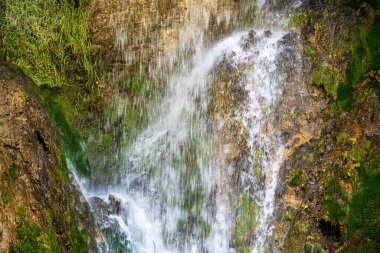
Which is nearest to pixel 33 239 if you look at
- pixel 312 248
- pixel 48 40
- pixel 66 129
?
pixel 66 129

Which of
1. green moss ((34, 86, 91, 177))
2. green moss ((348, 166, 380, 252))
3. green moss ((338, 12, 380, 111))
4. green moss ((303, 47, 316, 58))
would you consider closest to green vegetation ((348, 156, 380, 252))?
green moss ((348, 166, 380, 252))

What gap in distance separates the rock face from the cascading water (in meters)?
1.05

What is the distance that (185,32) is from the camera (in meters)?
9.84

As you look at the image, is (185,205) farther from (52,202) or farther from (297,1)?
(297,1)

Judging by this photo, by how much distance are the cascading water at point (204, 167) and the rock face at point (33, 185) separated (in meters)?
1.05

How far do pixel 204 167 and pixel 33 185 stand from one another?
10.2ft

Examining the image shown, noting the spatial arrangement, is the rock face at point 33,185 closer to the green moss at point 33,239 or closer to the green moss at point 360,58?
the green moss at point 33,239

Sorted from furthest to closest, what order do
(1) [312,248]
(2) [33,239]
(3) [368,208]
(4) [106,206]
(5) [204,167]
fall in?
(5) [204,167], (4) [106,206], (1) [312,248], (3) [368,208], (2) [33,239]

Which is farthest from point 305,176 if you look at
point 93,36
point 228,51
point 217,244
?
point 93,36

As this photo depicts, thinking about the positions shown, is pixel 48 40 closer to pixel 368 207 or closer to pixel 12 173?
pixel 12 173

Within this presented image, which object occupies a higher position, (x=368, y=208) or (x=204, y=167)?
(x=368, y=208)

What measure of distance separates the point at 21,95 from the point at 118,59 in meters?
3.45

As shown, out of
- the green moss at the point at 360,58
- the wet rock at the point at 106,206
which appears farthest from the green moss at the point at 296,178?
the wet rock at the point at 106,206

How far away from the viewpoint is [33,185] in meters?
6.35
